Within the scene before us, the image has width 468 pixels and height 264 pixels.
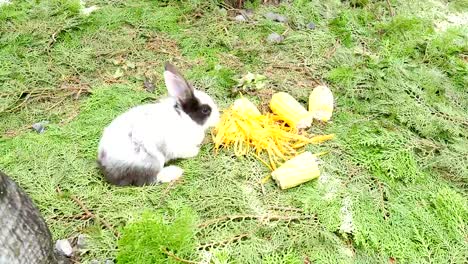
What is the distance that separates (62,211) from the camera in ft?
11.6

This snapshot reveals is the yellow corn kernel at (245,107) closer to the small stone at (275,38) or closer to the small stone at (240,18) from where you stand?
the small stone at (275,38)

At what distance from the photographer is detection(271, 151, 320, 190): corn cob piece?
3.75 meters

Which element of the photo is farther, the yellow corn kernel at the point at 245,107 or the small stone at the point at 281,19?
the small stone at the point at 281,19

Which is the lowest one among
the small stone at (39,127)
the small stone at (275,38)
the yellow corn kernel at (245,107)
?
the small stone at (39,127)

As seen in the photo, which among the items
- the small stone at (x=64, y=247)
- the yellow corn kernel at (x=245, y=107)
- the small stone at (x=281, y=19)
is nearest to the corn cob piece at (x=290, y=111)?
the yellow corn kernel at (x=245, y=107)

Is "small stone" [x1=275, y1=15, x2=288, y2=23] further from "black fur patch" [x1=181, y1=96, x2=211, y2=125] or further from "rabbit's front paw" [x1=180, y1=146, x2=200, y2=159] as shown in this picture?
"rabbit's front paw" [x1=180, y1=146, x2=200, y2=159]

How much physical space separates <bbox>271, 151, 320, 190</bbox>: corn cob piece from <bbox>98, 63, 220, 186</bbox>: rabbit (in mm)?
657

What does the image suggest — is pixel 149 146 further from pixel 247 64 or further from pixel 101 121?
pixel 247 64

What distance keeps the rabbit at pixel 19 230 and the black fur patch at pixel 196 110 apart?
4.46ft

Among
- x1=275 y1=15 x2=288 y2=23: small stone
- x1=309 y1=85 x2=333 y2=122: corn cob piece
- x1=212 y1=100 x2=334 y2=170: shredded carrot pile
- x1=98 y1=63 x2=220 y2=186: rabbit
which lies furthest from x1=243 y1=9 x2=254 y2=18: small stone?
x1=98 y1=63 x2=220 y2=186: rabbit

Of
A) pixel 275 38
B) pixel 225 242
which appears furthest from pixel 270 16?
pixel 225 242

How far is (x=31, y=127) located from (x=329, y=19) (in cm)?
329

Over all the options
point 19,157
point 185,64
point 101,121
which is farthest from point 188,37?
point 19,157

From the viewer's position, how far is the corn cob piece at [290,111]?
4203 mm
